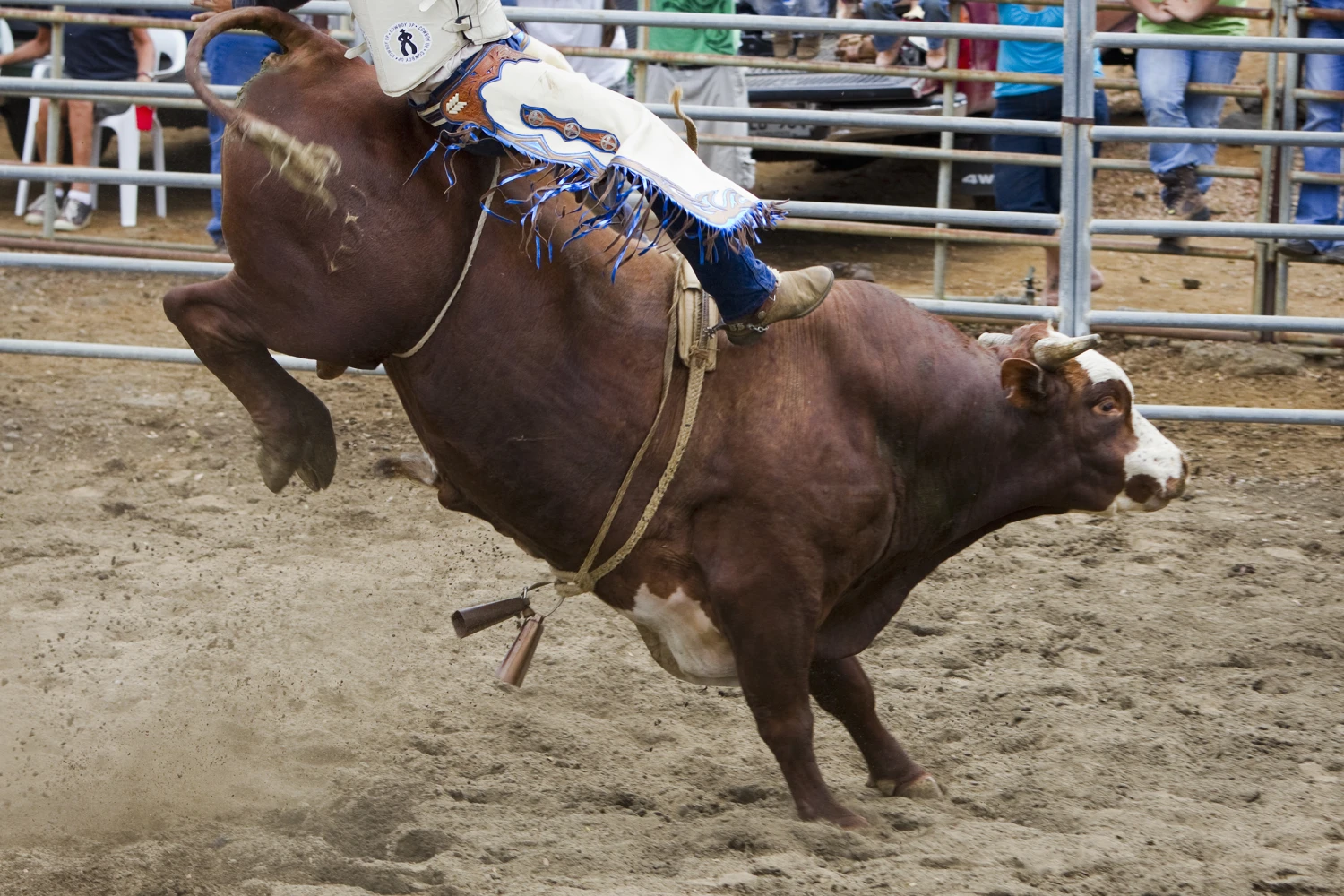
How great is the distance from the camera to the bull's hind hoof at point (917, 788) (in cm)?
376

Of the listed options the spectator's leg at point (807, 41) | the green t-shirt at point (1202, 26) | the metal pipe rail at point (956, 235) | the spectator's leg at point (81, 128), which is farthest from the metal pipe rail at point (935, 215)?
the spectator's leg at point (81, 128)

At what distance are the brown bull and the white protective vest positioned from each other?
20 cm

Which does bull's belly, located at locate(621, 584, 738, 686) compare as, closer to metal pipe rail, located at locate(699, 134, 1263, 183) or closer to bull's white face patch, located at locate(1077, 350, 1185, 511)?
bull's white face patch, located at locate(1077, 350, 1185, 511)

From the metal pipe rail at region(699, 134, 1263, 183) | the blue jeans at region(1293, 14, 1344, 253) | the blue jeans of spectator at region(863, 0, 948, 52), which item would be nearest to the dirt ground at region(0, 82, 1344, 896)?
the blue jeans at region(1293, 14, 1344, 253)

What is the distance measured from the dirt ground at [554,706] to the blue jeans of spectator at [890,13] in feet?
9.75

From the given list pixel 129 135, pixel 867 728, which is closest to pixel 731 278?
pixel 867 728

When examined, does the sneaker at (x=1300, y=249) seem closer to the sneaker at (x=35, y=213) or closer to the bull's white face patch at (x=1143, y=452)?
the bull's white face patch at (x=1143, y=452)

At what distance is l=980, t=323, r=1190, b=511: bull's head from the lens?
356 cm

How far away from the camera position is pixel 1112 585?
5.06m

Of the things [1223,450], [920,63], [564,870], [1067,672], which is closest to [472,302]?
[564,870]

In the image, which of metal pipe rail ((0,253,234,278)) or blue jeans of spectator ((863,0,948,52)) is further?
blue jeans of spectator ((863,0,948,52))

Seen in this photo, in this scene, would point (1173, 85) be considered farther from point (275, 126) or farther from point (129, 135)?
point (129, 135)

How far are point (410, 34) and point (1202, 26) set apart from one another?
5128 mm

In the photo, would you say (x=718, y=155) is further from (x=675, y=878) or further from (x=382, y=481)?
(x=675, y=878)
